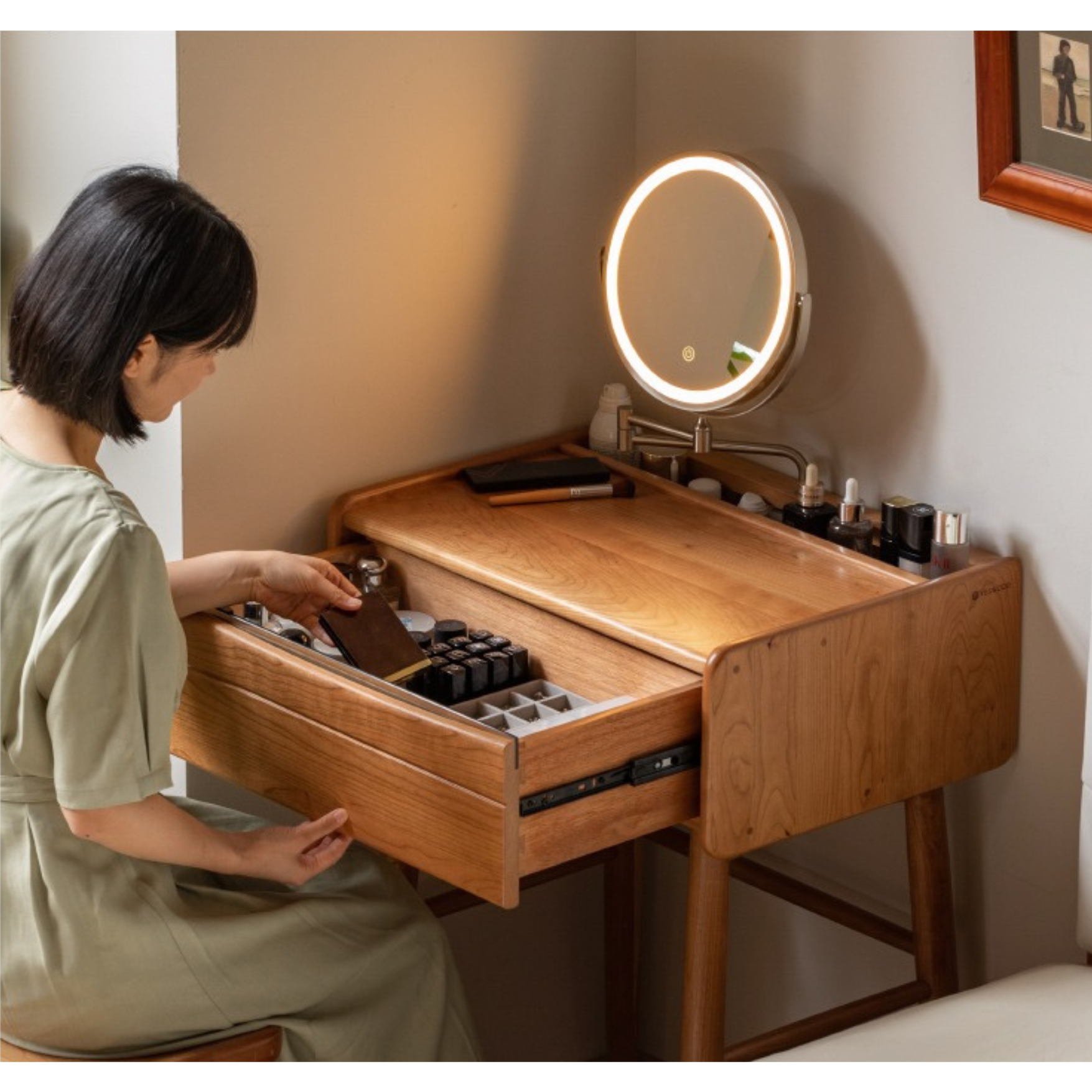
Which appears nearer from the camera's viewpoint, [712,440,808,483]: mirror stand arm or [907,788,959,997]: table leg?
[907,788,959,997]: table leg

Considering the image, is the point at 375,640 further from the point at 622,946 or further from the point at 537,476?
the point at 622,946

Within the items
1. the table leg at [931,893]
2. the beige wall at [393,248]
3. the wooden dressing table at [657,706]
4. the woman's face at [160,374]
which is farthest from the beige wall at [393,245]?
the table leg at [931,893]

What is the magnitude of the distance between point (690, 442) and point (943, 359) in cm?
32

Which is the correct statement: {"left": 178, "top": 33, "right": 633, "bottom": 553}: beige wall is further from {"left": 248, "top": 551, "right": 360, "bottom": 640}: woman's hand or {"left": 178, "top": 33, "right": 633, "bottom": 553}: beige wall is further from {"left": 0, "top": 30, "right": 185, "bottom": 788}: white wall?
{"left": 248, "top": 551, "right": 360, "bottom": 640}: woman's hand

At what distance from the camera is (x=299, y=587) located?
1.82 meters

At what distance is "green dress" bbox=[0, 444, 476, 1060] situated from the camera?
1492 mm

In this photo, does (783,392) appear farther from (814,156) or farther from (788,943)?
(788,943)

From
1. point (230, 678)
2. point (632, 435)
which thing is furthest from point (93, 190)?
point (632, 435)

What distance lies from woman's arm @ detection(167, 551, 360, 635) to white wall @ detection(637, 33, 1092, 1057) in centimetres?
60

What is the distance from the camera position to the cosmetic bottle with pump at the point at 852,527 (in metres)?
1.92

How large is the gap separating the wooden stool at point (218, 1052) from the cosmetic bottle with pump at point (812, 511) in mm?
762

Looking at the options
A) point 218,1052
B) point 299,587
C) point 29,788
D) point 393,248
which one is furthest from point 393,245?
point 218,1052

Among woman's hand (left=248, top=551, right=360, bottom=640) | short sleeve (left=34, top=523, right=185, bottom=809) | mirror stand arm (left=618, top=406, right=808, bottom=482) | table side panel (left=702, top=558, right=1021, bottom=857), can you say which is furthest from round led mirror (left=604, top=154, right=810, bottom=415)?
short sleeve (left=34, top=523, right=185, bottom=809)

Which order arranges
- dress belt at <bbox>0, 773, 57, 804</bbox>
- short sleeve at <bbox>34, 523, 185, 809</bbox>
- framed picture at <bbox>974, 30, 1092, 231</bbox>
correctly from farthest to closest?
framed picture at <bbox>974, 30, 1092, 231</bbox> < dress belt at <bbox>0, 773, 57, 804</bbox> < short sleeve at <bbox>34, 523, 185, 809</bbox>
